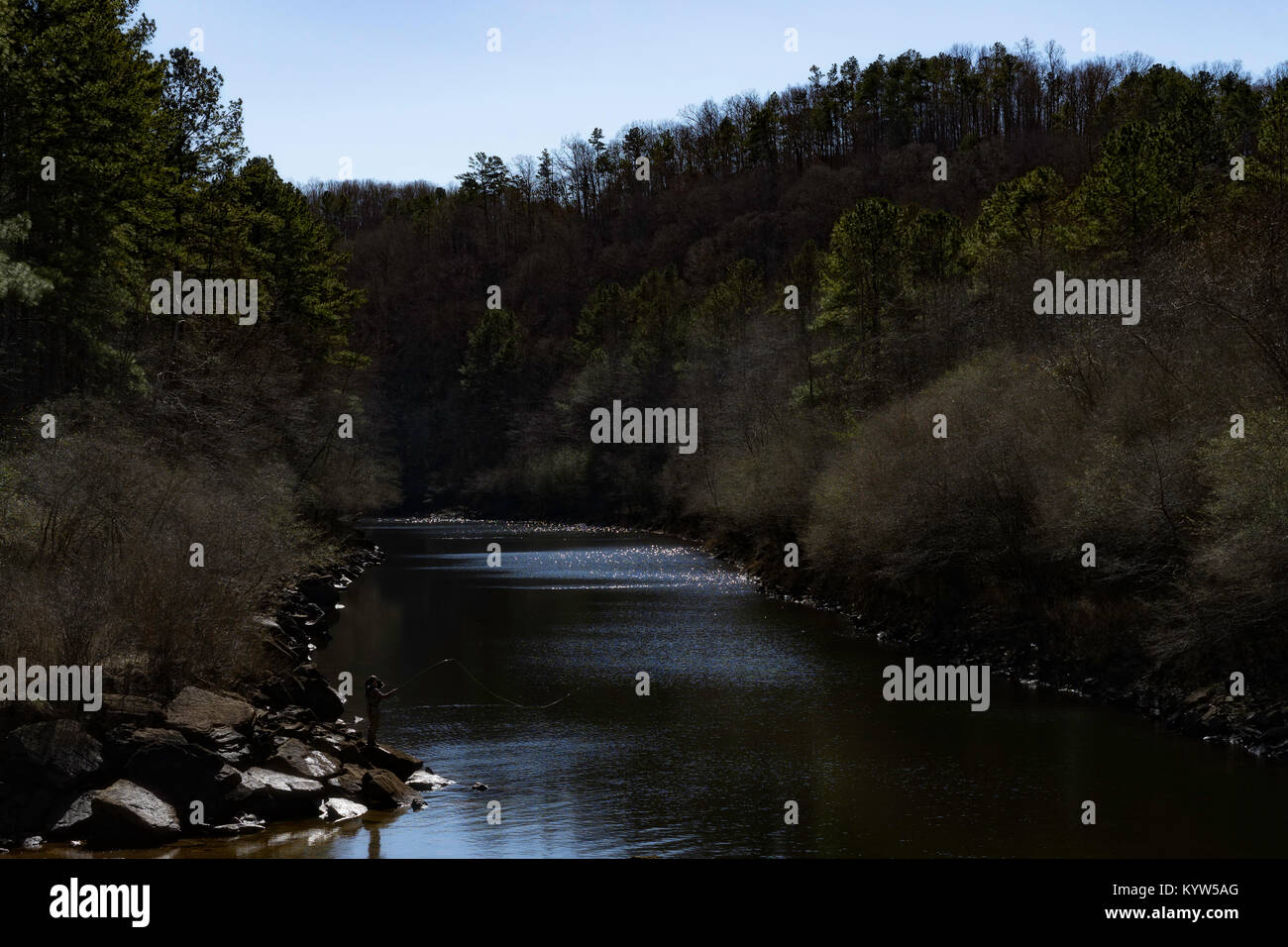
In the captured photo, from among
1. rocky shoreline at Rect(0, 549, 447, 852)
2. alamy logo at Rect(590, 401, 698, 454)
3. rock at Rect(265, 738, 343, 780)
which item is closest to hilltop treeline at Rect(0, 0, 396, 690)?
rocky shoreline at Rect(0, 549, 447, 852)

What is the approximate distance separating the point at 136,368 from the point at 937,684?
82.0ft

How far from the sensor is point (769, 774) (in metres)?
22.5

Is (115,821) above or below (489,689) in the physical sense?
above

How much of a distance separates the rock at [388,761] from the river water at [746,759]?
113 cm

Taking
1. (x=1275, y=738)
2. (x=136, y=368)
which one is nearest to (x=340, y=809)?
(x=1275, y=738)

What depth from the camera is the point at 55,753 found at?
18453 mm

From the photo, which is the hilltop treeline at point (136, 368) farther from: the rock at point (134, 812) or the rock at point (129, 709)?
the rock at point (134, 812)

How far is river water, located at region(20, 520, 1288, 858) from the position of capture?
1834cm

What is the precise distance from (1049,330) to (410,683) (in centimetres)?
2808

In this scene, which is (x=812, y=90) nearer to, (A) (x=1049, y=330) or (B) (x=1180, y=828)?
(A) (x=1049, y=330)

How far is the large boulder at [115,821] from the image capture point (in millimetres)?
17266

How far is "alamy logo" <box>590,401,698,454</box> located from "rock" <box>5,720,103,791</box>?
65612mm

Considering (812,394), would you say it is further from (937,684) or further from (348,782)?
(348,782)
